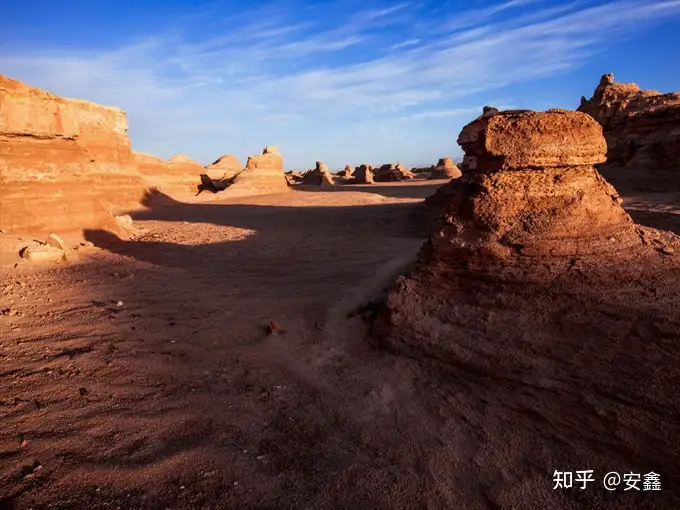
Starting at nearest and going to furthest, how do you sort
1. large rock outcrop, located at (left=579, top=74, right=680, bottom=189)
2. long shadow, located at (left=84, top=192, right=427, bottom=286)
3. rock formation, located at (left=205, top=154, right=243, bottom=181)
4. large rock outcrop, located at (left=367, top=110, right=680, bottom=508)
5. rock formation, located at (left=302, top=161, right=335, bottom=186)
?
large rock outcrop, located at (left=367, top=110, right=680, bottom=508)
long shadow, located at (left=84, top=192, right=427, bottom=286)
large rock outcrop, located at (left=579, top=74, right=680, bottom=189)
rock formation, located at (left=302, top=161, right=335, bottom=186)
rock formation, located at (left=205, top=154, right=243, bottom=181)

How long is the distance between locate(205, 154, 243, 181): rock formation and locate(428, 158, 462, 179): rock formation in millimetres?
14729

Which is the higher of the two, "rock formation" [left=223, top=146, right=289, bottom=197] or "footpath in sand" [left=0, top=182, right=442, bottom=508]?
"rock formation" [left=223, top=146, right=289, bottom=197]

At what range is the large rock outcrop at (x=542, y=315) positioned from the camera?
2424 mm

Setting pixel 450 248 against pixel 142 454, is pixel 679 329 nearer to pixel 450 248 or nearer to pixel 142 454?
pixel 450 248

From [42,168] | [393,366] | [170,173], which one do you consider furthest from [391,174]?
[393,366]

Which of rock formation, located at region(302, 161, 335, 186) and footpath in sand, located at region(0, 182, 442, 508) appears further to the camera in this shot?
rock formation, located at region(302, 161, 335, 186)

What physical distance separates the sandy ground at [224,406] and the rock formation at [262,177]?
1539cm

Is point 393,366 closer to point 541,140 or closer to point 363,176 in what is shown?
point 541,140

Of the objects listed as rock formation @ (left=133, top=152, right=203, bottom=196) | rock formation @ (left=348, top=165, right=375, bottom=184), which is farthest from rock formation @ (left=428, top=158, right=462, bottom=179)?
rock formation @ (left=133, top=152, right=203, bottom=196)

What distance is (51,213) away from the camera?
7.99 m

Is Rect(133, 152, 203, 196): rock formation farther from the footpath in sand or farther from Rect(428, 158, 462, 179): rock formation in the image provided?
Rect(428, 158, 462, 179): rock formation

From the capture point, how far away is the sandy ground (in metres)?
2.17

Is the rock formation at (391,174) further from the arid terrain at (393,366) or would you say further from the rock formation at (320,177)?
the arid terrain at (393,366)

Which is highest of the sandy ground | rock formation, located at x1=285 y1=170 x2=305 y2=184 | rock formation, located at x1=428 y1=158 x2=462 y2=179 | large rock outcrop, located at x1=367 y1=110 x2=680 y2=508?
rock formation, located at x1=428 y1=158 x2=462 y2=179
